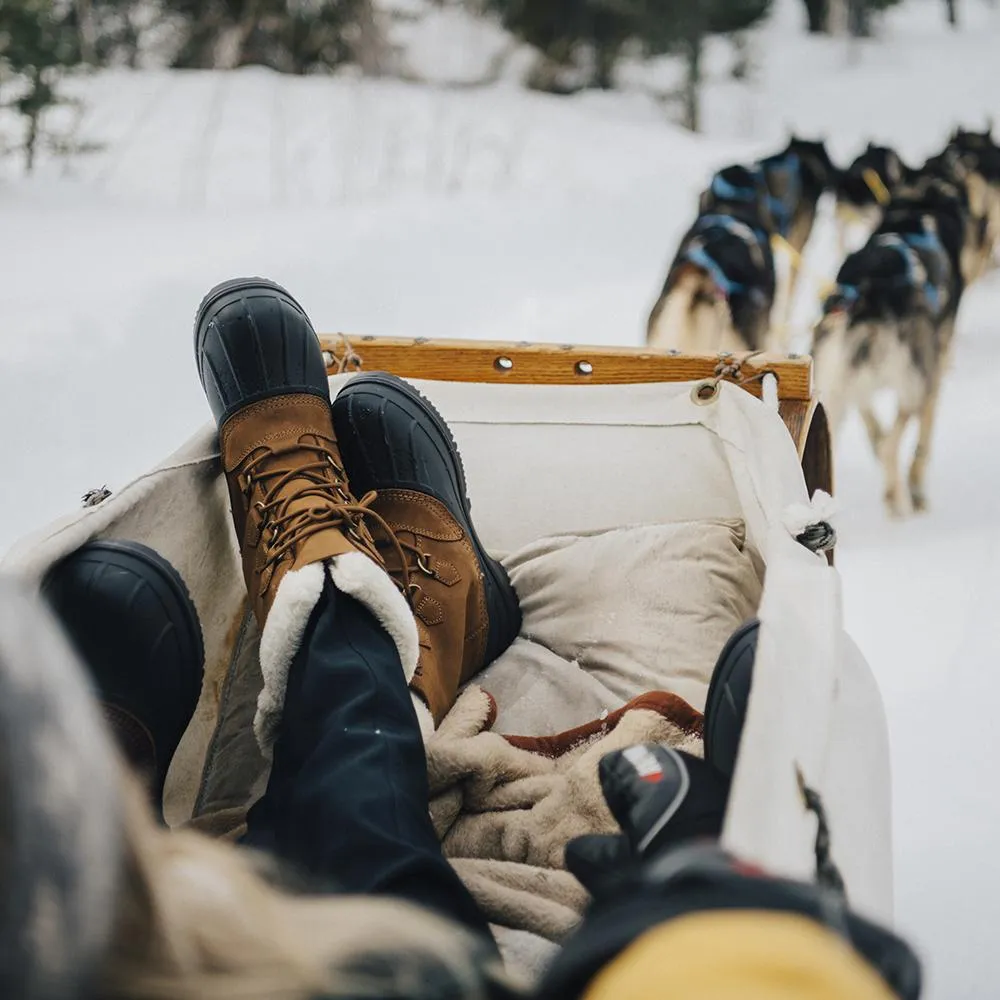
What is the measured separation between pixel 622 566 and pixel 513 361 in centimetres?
35

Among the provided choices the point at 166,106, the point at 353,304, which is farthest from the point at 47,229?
the point at 166,106

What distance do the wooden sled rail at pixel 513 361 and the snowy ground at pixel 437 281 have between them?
60 centimetres

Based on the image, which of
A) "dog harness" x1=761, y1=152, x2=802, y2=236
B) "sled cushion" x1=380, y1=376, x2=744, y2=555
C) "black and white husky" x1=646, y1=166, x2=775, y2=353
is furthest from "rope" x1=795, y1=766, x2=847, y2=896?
"dog harness" x1=761, y1=152, x2=802, y2=236

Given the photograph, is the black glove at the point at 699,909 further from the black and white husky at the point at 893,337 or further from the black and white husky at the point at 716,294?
the black and white husky at the point at 893,337

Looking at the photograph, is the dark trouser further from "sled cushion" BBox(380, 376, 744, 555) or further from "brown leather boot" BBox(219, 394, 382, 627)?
"sled cushion" BBox(380, 376, 744, 555)

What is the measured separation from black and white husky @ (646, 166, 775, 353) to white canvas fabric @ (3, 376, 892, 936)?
93cm

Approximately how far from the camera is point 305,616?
804 millimetres

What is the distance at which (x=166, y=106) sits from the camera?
4.38 m

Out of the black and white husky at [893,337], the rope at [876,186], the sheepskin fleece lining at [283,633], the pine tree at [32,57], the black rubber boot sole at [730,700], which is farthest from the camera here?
the rope at [876,186]

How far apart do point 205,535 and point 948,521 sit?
177cm

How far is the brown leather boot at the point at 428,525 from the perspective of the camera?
98 centimetres

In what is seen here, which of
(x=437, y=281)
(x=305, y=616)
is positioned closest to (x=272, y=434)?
(x=305, y=616)

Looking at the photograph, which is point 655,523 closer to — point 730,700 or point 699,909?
point 730,700

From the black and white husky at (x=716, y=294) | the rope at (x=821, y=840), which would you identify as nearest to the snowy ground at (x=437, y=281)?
the black and white husky at (x=716, y=294)
